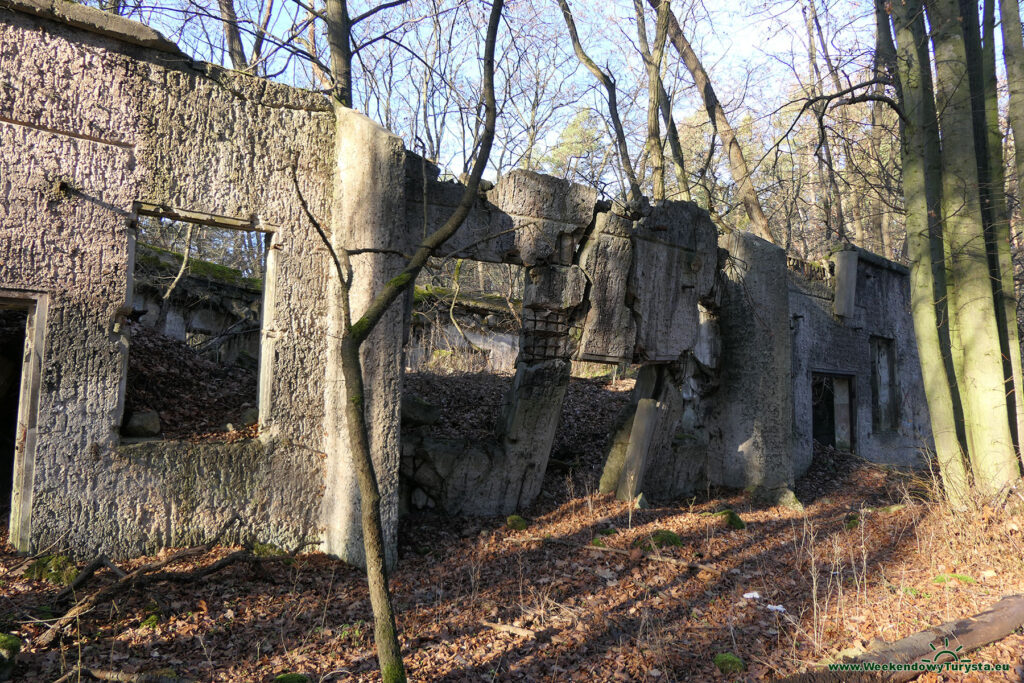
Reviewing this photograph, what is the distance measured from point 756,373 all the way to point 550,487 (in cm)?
305

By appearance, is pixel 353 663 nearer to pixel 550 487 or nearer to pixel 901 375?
pixel 550 487

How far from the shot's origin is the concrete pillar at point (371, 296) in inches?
220

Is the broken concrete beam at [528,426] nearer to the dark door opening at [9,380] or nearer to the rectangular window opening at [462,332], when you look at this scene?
the rectangular window opening at [462,332]

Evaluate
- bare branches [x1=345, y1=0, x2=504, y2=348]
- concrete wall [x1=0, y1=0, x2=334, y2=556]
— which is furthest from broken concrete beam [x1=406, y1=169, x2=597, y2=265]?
bare branches [x1=345, y1=0, x2=504, y2=348]

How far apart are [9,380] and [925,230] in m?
8.44

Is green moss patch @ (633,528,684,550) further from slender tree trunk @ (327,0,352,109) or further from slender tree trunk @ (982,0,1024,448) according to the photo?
slender tree trunk @ (327,0,352,109)

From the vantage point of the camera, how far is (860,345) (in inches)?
469

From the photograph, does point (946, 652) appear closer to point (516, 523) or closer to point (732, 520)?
point (732, 520)

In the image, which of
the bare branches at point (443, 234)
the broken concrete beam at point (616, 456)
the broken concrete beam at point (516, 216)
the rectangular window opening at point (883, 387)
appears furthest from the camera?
the rectangular window opening at point (883, 387)

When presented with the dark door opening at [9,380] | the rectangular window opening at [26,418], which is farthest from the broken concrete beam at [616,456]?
the dark door opening at [9,380]

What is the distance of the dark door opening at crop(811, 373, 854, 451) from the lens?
1177 cm

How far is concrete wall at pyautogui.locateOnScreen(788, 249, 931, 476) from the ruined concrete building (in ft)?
11.5

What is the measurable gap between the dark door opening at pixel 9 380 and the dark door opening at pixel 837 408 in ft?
36.0

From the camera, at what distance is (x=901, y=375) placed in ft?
41.7
